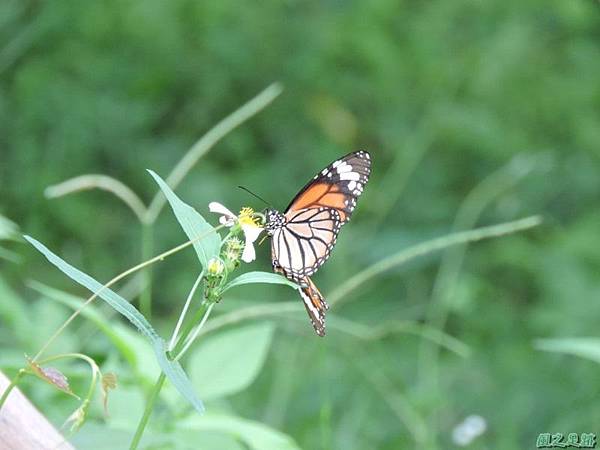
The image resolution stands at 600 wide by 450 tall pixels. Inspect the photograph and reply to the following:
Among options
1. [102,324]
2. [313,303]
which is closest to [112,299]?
[313,303]

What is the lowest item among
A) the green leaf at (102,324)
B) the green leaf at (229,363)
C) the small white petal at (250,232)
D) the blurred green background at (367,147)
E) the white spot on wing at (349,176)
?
the small white petal at (250,232)

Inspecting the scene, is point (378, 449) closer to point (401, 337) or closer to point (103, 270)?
point (401, 337)

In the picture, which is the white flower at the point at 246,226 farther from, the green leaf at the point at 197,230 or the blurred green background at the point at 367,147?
the blurred green background at the point at 367,147

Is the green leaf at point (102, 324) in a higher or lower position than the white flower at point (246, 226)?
higher

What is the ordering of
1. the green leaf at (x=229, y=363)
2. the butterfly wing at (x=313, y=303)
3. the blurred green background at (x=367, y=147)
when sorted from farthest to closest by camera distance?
the blurred green background at (x=367, y=147), the green leaf at (x=229, y=363), the butterfly wing at (x=313, y=303)

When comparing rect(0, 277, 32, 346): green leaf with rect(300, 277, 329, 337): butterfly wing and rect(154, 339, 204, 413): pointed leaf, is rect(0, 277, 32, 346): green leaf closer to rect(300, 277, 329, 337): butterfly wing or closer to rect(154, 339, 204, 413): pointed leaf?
rect(300, 277, 329, 337): butterfly wing

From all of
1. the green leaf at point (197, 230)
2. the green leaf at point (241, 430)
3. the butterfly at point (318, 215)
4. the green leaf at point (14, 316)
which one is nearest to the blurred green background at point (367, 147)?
the green leaf at point (14, 316)
